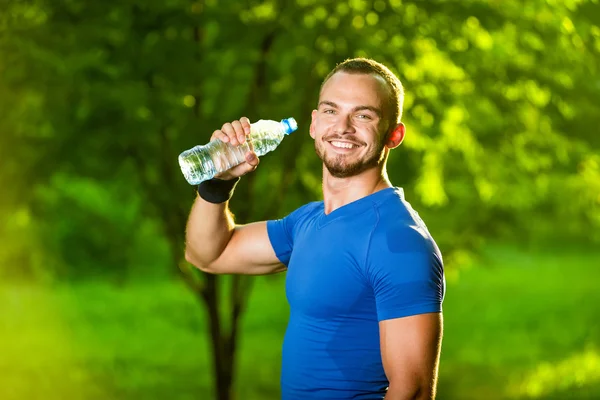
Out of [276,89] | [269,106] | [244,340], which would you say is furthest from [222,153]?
[244,340]

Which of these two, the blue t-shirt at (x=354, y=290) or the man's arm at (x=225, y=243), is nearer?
the blue t-shirt at (x=354, y=290)

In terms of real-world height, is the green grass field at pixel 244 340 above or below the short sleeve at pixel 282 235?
below

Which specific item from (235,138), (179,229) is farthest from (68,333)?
(235,138)

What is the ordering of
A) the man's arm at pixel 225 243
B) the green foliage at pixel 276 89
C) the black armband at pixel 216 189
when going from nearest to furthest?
the black armband at pixel 216 189 < the man's arm at pixel 225 243 < the green foliage at pixel 276 89

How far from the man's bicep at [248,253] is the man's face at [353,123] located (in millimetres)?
648

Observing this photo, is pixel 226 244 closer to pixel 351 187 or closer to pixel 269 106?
pixel 351 187

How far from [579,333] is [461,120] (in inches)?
453

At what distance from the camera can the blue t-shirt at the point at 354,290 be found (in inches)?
98.3

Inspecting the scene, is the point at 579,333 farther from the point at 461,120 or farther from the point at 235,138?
Answer: the point at 235,138

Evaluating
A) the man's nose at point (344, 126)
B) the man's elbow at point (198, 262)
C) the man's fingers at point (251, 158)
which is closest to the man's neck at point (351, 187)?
the man's nose at point (344, 126)

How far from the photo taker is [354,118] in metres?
2.79

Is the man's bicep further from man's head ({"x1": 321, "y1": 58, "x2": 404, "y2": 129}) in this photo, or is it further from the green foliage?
the green foliage

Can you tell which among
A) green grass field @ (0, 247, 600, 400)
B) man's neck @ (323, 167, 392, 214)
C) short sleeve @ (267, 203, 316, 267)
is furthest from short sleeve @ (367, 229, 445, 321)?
green grass field @ (0, 247, 600, 400)

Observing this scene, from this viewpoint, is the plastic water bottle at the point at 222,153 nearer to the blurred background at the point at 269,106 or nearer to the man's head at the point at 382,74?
the man's head at the point at 382,74
